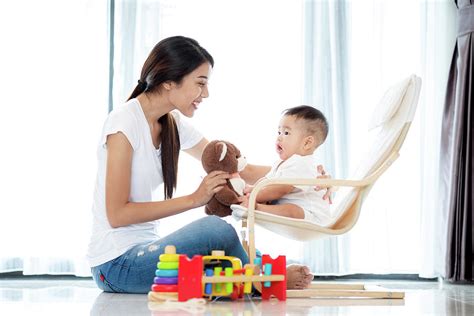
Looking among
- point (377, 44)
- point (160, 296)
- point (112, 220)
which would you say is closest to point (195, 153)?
point (112, 220)

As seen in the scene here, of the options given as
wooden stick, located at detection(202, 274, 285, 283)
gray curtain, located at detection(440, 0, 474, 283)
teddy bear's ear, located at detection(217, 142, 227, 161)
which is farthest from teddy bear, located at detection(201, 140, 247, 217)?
gray curtain, located at detection(440, 0, 474, 283)

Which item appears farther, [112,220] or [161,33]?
[161,33]

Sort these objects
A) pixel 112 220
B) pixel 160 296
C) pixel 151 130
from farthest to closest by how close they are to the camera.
Result: pixel 151 130 < pixel 112 220 < pixel 160 296

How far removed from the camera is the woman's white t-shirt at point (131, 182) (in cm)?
269

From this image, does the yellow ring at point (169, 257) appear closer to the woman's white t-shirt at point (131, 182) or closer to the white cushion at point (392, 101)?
the woman's white t-shirt at point (131, 182)

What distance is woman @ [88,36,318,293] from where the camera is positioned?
2611mm

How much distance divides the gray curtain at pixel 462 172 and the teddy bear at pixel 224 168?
1.67 metres

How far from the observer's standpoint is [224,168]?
2.68 m

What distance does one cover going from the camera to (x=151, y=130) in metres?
2.85

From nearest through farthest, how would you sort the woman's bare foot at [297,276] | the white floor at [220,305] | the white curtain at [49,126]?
1. the white floor at [220,305]
2. the woman's bare foot at [297,276]
3. the white curtain at [49,126]

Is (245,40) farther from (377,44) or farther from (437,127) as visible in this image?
(437,127)

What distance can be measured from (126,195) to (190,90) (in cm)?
49

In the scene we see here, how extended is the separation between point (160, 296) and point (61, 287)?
1.30 meters

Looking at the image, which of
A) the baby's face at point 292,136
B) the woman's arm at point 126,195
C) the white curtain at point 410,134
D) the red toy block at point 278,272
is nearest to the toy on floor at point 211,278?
the red toy block at point 278,272
